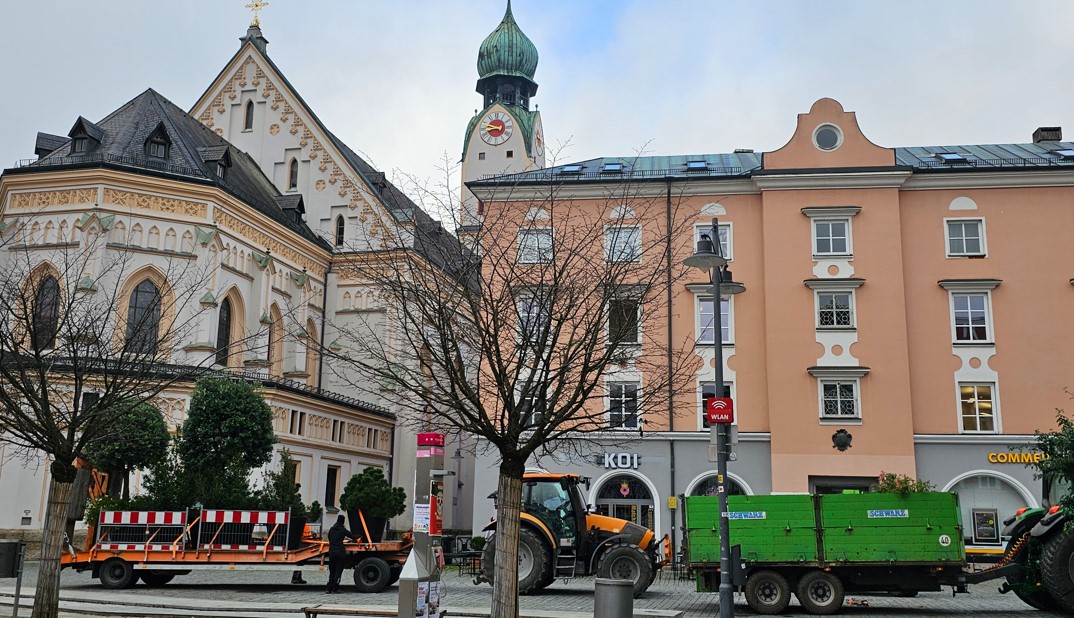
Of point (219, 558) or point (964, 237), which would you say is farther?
point (964, 237)

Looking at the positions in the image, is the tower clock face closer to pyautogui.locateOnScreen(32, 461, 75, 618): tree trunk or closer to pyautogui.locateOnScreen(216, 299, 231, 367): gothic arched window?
pyautogui.locateOnScreen(216, 299, 231, 367): gothic arched window

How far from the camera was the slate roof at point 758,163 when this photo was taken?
31.7 metres

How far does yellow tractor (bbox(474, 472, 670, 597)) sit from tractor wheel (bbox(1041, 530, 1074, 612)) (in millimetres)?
7304

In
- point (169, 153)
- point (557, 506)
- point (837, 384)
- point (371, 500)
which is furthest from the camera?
point (169, 153)

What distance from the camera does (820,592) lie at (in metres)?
18.3

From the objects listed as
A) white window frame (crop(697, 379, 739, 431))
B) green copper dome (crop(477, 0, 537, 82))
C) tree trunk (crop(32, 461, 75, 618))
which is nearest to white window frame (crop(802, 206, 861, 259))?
white window frame (crop(697, 379, 739, 431))

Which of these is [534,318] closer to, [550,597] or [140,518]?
[550,597]

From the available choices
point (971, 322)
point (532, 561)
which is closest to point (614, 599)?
point (532, 561)

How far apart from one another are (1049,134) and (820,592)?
26446 millimetres

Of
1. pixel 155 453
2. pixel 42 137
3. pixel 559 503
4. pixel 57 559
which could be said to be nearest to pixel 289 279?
pixel 42 137

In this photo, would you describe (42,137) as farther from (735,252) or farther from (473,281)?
(473,281)

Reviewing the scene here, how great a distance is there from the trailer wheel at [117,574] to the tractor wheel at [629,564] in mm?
10297

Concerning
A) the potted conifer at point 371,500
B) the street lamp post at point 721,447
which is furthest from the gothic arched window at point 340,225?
the street lamp post at point 721,447

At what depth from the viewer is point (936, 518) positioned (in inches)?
712
